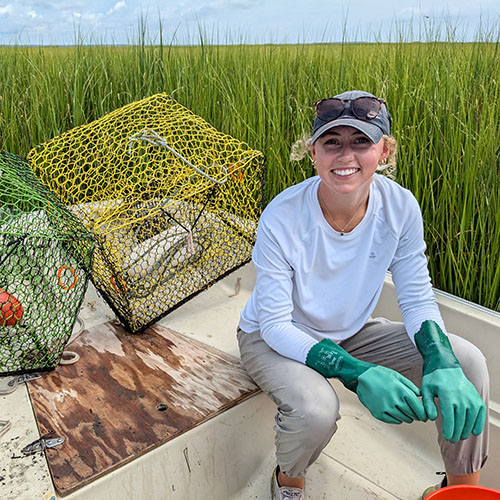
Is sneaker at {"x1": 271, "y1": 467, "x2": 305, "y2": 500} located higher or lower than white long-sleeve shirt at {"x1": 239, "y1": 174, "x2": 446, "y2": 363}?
lower

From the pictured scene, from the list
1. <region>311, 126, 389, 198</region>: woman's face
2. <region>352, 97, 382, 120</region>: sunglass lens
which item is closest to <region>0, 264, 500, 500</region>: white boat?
<region>311, 126, 389, 198</region>: woman's face

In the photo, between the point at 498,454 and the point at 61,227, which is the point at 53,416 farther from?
the point at 498,454

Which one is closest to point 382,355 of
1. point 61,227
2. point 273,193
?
point 61,227

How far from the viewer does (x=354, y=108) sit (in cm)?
109

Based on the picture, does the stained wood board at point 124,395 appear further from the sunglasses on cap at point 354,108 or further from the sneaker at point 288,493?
the sunglasses on cap at point 354,108

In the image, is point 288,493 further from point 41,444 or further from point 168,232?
point 168,232

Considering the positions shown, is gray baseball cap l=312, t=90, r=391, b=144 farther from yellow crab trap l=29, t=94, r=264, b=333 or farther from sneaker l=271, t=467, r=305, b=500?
sneaker l=271, t=467, r=305, b=500

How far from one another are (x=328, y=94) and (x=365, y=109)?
174 cm

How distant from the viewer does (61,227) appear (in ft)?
4.27

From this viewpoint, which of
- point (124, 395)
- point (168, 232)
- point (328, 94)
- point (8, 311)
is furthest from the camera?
point (328, 94)

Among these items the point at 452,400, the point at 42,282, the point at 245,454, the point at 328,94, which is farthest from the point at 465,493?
the point at 328,94

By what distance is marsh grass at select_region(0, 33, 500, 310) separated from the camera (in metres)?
1.80

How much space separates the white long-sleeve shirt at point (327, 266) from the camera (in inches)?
45.6

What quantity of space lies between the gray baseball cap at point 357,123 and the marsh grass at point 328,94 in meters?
0.71
